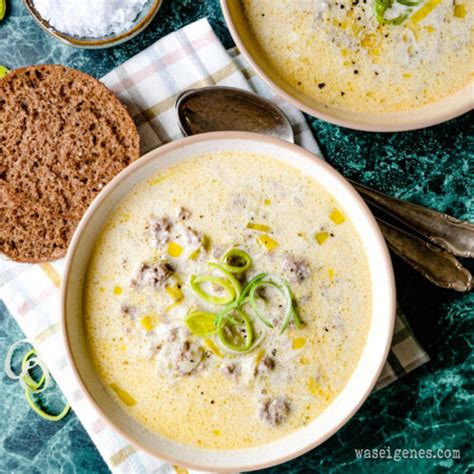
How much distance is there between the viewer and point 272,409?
77.8 inches

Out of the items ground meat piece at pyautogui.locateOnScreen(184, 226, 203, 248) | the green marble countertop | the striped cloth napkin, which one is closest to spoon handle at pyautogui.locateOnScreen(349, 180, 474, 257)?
the green marble countertop

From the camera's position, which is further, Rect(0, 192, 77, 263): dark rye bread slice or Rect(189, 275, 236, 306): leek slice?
Rect(0, 192, 77, 263): dark rye bread slice

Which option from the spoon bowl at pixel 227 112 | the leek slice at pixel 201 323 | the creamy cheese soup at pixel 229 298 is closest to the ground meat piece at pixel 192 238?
the creamy cheese soup at pixel 229 298

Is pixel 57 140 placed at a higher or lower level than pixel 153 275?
higher

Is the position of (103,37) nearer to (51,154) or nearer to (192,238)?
(51,154)

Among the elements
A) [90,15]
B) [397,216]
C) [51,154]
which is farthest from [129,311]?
[90,15]

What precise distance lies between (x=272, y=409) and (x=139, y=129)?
1018mm

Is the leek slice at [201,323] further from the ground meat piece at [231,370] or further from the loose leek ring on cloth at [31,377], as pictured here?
the loose leek ring on cloth at [31,377]

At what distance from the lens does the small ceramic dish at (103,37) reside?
7.63 feet

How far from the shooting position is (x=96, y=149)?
2312 mm

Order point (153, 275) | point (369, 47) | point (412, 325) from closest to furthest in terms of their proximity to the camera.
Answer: point (153, 275)
point (369, 47)
point (412, 325)

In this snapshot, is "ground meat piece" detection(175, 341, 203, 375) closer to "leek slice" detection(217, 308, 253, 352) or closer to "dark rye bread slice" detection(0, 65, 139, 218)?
"leek slice" detection(217, 308, 253, 352)

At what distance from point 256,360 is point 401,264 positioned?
691 mm

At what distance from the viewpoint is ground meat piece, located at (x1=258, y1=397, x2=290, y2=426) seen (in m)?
1.98
